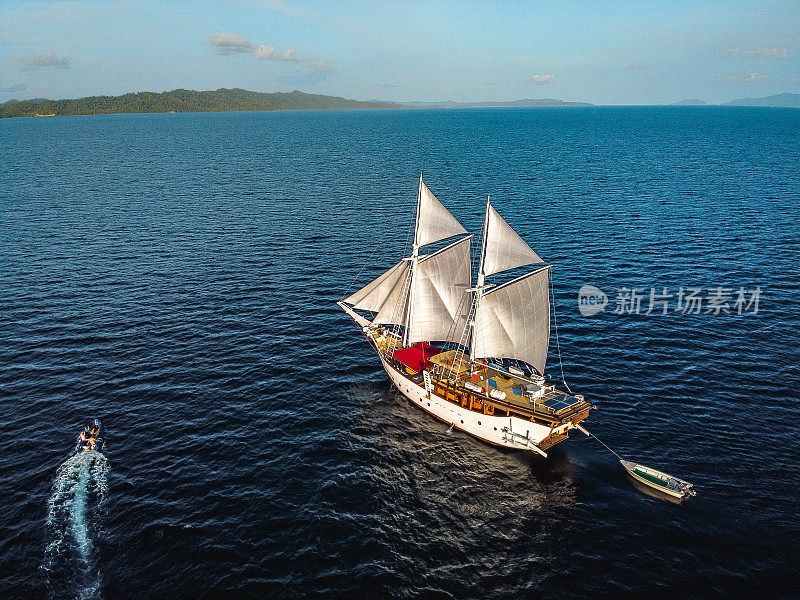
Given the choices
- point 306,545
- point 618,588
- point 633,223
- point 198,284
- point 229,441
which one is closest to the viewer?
point 618,588

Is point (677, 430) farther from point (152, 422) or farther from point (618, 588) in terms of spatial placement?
point (152, 422)

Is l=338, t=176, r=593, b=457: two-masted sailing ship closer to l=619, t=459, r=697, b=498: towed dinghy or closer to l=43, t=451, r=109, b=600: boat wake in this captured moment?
l=619, t=459, r=697, b=498: towed dinghy

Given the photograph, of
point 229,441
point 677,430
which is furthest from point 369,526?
point 677,430

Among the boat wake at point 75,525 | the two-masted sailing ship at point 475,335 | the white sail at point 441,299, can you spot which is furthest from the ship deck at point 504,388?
the boat wake at point 75,525

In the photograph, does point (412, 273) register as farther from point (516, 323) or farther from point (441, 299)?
point (516, 323)

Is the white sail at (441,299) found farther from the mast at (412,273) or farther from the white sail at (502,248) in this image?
the white sail at (502,248)

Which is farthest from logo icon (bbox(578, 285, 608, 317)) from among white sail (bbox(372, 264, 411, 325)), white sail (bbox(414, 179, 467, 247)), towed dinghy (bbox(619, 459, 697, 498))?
towed dinghy (bbox(619, 459, 697, 498))

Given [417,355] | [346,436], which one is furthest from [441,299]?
[346,436]
